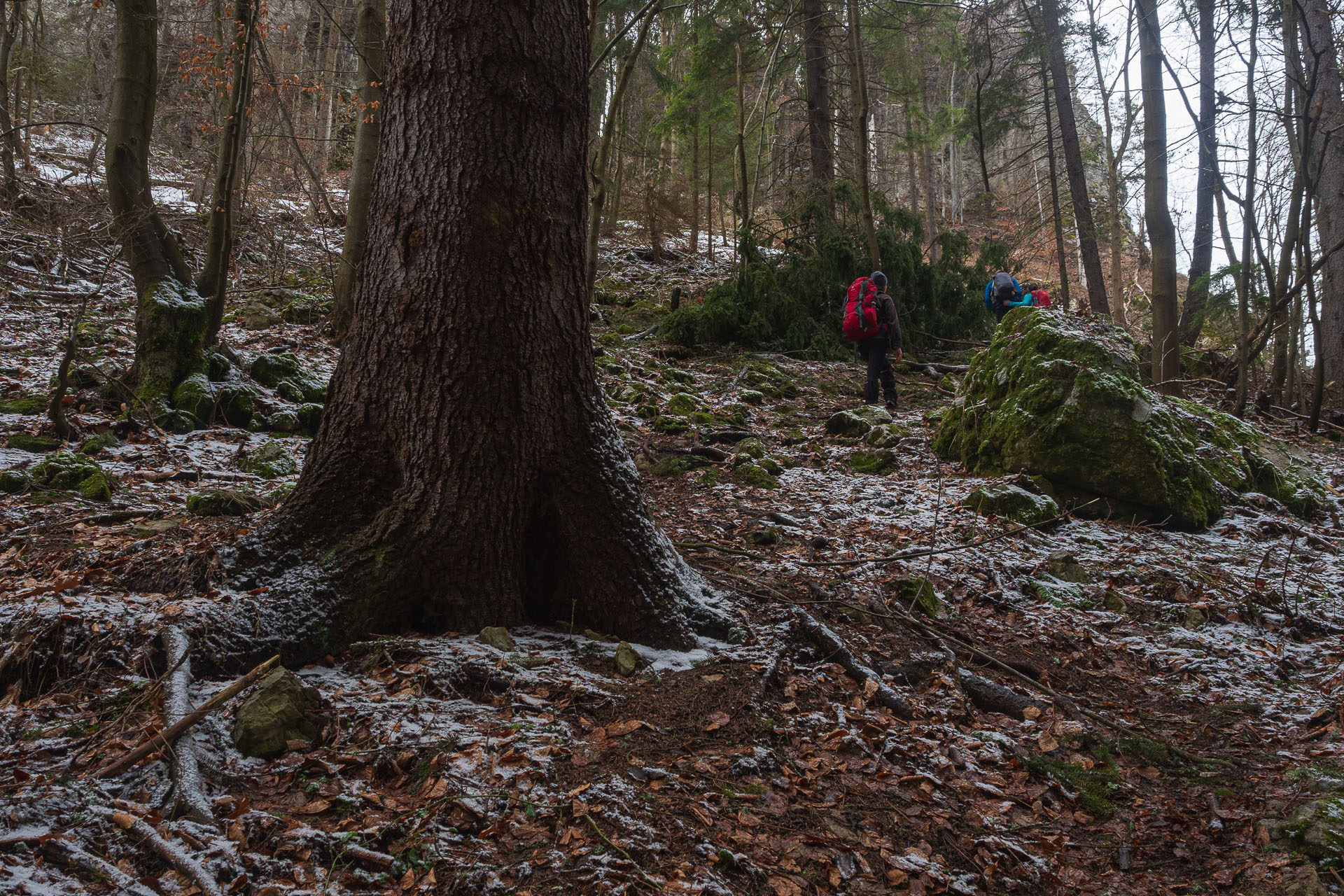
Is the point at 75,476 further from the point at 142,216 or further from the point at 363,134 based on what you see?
the point at 363,134

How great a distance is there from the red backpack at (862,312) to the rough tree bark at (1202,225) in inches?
221

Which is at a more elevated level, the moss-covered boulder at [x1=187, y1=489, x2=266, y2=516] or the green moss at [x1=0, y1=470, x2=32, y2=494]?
the green moss at [x1=0, y1=470, x2=32, y2=494]

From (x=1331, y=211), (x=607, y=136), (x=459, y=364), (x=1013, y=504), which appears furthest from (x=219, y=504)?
(x=1331, y=211)

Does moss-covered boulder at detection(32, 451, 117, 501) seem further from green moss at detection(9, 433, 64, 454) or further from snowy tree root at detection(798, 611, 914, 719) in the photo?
snowy tree root at detection(798, 611, 914, 719)

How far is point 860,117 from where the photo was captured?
10.5 m

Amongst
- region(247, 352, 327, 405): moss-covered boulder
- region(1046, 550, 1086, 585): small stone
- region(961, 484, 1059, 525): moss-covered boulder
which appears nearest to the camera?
region(1046, 550, 1086, 585): small stone

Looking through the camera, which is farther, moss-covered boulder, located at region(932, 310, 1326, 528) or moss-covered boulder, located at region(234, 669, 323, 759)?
moss-covered boulder, located at region(932, 310, 1326, 528)

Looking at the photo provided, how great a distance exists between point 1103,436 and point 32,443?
337 inches

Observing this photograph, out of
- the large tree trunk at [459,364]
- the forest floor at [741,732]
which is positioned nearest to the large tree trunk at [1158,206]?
the forest floor at [741,732]

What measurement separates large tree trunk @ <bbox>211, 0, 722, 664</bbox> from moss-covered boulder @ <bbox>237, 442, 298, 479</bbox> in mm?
2524

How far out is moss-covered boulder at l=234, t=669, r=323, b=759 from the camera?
2.19 m

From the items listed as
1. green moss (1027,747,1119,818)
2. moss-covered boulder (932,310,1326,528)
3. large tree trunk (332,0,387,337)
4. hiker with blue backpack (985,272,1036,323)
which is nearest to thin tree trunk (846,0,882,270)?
hiker with blue backpack (985,272,1036,323)

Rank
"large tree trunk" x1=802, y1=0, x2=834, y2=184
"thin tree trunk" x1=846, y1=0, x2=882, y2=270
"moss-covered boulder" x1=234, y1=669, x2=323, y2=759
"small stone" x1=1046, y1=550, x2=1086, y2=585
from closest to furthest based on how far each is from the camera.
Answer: "moss-covered boulder" x1=234, y1=669, x2=323, y2=759
"small stone" x1=1046, y1=550, x2=1086, y2=585
"thin tree trunk" x1=846, y1=0, x2=882, y2=270
"large tree trunk" x1=802, y1=0, x2=834, y2=184

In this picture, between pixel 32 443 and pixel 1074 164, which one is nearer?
pixel 32 443
